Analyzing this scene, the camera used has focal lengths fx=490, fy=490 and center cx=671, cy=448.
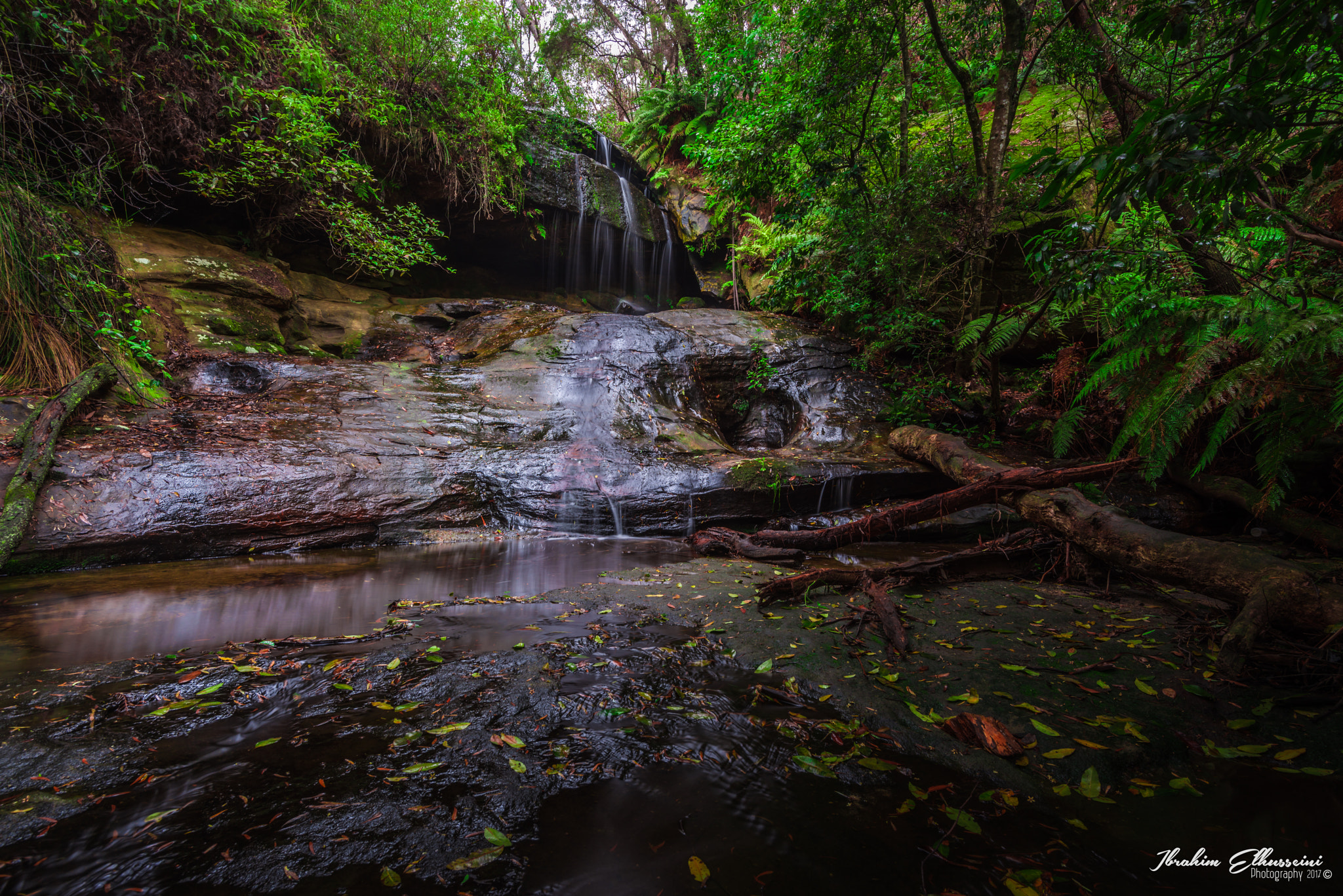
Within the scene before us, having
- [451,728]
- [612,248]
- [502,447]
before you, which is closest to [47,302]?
[502,447]

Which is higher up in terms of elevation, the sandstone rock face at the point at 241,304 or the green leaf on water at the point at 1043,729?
the sandstone rock face at the point at 241,304

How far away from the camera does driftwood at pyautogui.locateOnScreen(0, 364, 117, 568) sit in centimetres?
368

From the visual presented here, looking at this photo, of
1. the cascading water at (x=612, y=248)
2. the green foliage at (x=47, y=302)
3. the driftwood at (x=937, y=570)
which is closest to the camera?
the driftwood at (x=937, y=570)

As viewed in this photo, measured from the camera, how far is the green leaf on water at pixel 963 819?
4.59ft

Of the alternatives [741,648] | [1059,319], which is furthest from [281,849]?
[1059,319]

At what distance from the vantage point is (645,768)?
1.63 m

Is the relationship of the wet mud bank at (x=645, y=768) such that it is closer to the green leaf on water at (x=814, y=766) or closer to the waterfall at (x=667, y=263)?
the green leaf on water at (x=814, y=766)

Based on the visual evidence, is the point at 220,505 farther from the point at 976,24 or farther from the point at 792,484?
the point at 976,24

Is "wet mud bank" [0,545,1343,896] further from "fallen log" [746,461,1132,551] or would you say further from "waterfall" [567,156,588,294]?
"waterfall" [567,156,588,294]

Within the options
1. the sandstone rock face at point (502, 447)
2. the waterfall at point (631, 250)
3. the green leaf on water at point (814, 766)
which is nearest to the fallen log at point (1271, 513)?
the sandstone rock face at point (502, 447)

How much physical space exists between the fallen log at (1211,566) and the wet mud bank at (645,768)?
303 millimetres

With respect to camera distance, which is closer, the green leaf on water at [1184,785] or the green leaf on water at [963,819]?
the green leaf on water at [963,819]

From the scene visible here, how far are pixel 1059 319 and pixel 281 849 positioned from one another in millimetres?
8602

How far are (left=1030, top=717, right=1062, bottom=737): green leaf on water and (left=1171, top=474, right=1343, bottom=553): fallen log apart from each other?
4178mm
